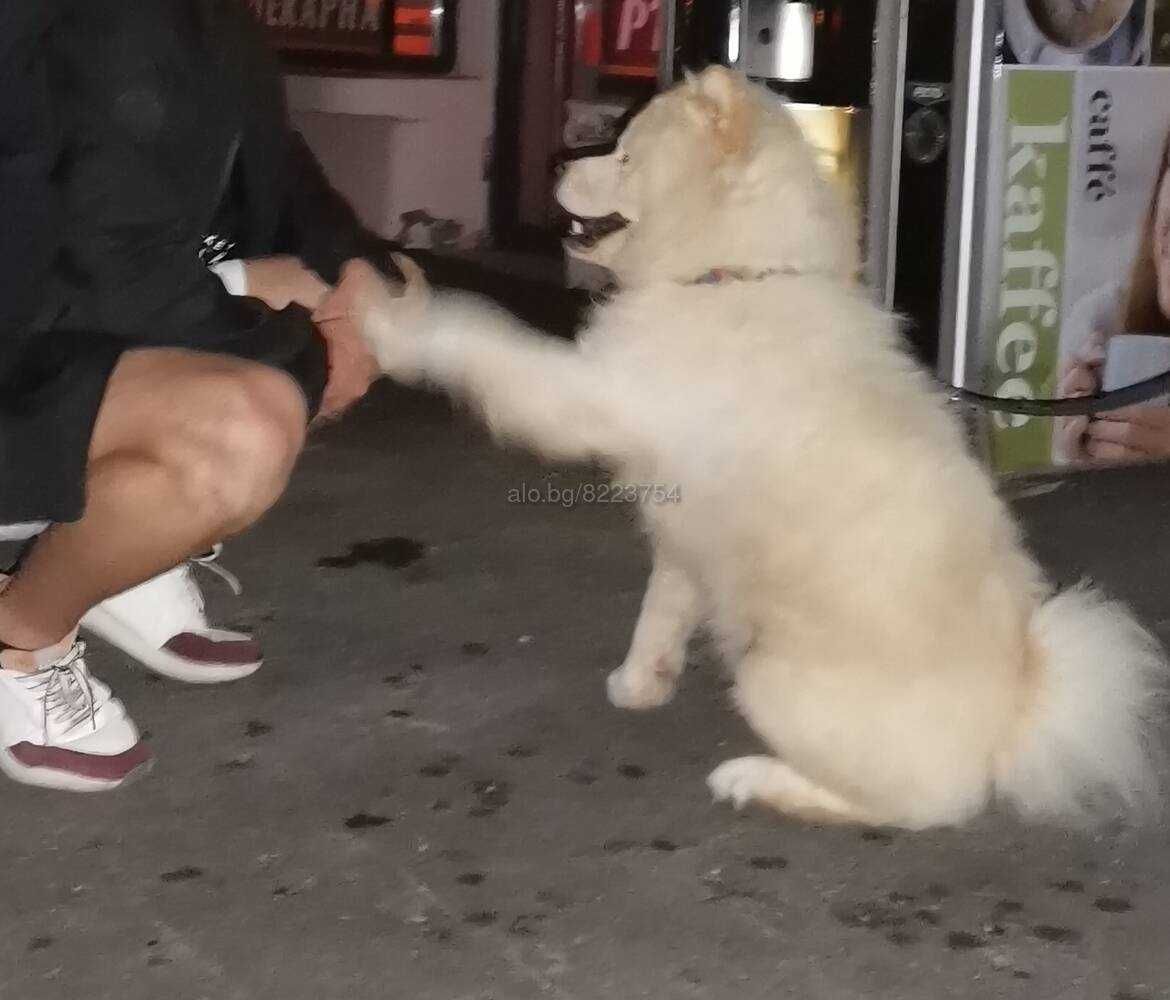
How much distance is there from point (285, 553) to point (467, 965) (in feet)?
4.52

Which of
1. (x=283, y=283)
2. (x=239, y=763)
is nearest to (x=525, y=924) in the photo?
(x=239, y=763)

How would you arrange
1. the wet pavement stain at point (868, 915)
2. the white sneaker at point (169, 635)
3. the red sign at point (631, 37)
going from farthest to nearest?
the red sign at point (631, 37)
the white sneaker at point (169, 635)
the wet pavement stain at point (868, 915)

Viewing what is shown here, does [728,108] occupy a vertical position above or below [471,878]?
above

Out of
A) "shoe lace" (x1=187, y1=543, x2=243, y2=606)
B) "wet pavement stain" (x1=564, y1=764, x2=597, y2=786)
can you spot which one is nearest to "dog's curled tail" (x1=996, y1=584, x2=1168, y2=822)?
"wet pavement stain" (x1=564, y1=764, x2=597, y2=786)

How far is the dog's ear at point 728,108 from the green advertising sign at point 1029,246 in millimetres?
1281

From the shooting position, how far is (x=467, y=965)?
1.39 meters

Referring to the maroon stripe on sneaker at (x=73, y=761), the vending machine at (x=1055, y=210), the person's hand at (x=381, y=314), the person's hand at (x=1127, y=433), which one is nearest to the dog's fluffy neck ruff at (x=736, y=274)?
the person's hand at (x=381, y=314)

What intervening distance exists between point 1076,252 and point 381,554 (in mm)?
1689

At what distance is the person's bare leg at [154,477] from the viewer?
1.60 meters

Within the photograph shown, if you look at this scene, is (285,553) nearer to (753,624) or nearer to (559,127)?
(753,624)

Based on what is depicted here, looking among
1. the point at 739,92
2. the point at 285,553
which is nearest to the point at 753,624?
the point at 739,92

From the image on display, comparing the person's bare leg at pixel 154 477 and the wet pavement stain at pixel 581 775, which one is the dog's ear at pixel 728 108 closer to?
the person's bare leg at pixel 154 477

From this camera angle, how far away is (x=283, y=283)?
1923mm

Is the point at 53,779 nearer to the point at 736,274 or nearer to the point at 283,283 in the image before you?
the point at 283,283
